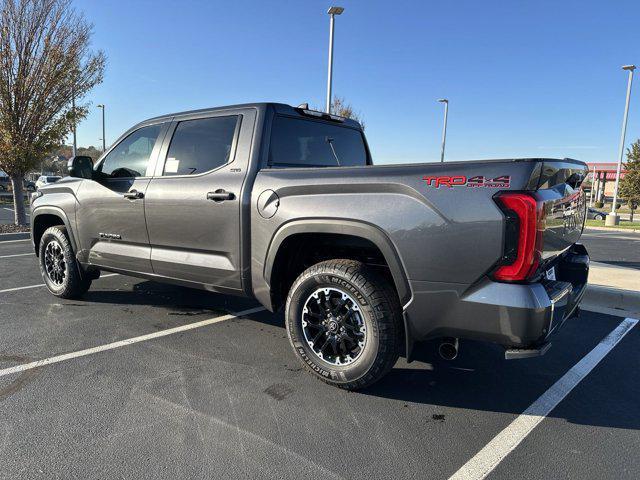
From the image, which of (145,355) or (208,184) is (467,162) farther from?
(145,355)

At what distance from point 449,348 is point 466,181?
1.04 m

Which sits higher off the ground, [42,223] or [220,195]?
[220,195]

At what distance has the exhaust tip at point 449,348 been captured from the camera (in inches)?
110

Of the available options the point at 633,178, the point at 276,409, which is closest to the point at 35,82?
the point at 276,409

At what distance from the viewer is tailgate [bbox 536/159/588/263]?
248 centimetres

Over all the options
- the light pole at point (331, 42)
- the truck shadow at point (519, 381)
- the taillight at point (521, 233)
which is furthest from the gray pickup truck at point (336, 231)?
the light pole at point (331, 42)

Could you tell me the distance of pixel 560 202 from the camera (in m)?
2.70

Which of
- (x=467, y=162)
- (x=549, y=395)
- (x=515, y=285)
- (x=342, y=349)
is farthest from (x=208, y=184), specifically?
(x=549, y=395)

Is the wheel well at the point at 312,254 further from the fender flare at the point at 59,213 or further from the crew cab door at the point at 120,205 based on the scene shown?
the fender flare at the point at 59,213

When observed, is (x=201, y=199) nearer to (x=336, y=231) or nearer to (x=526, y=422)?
(x=336, y=231)

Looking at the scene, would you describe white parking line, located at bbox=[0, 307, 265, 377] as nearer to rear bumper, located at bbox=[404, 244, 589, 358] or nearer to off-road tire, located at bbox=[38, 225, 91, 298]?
off-road tire, located at bbox=[38, 225, 91, 298]

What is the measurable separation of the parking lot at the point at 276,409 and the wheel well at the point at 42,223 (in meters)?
1.32

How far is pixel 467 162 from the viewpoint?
2508 mm

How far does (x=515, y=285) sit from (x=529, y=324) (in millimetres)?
213
